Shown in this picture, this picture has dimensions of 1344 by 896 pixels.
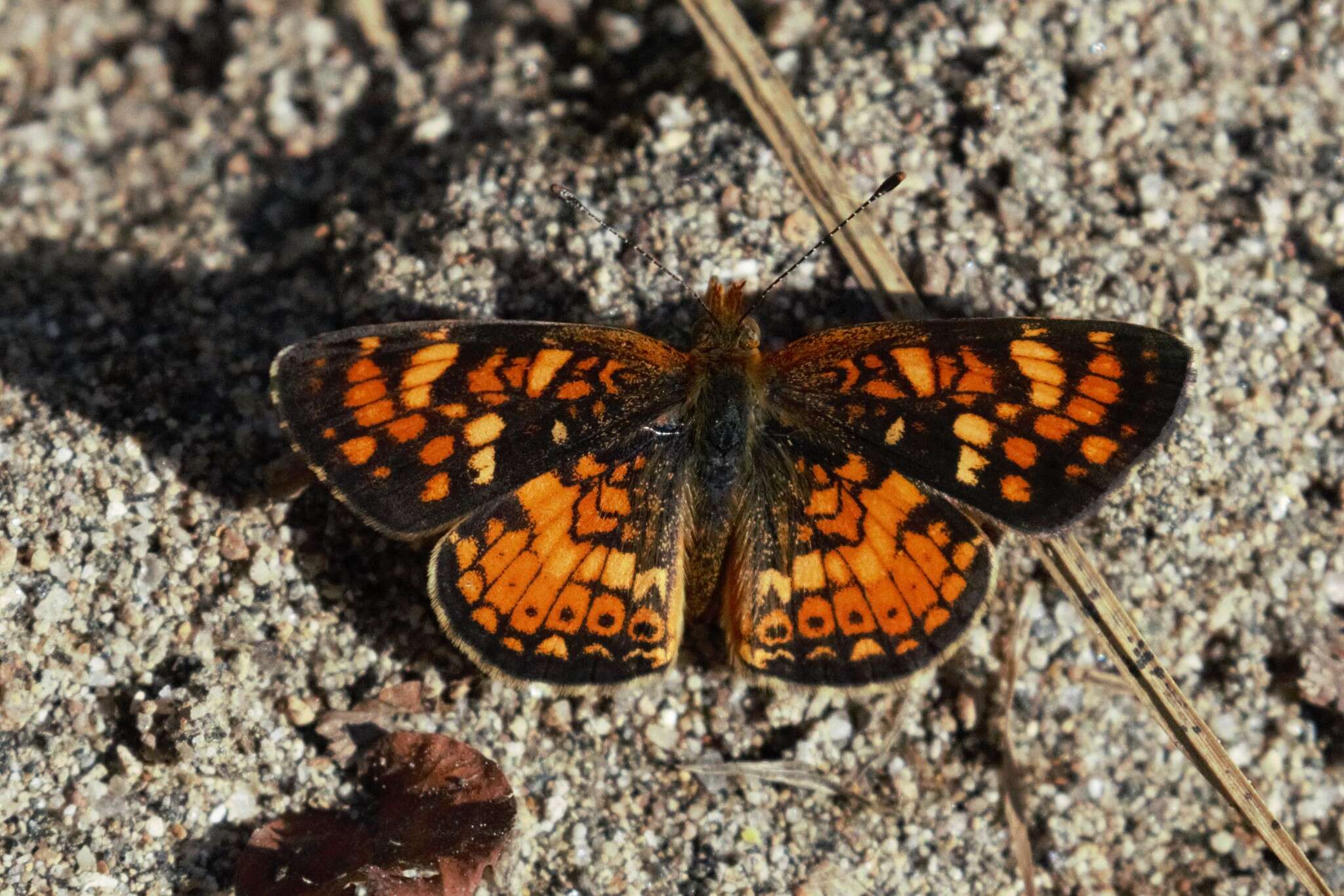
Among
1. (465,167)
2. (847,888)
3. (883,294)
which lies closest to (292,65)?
(465,167)

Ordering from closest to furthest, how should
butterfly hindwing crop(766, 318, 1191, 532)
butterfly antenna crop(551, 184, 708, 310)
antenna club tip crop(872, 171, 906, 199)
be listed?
butterfly hindwing crop(766, 318, 1191, 532)
antenna club tip crop(872, 171, 906, 199)
butterfly antenna crop(551, 184, 708, 310)

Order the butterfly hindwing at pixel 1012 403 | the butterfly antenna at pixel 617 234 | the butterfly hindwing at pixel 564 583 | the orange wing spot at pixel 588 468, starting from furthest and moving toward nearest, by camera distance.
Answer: the butterfly antenna at pixel 617 234 → the orange wing spot at pixel 588 468 → the butterfly hindwing at pixel 564 583 → the butterfly hindwing at pixel 1012 403

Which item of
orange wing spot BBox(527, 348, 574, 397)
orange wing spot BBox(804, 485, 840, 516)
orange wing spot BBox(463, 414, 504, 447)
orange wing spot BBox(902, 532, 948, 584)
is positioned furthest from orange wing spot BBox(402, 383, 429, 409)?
orange wing spot BBox(902, 532, 948, 584)

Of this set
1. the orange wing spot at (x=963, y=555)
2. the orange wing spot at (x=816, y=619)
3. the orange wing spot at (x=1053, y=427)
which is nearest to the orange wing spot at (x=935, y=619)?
the orange wing spot at (x=963, y=555)

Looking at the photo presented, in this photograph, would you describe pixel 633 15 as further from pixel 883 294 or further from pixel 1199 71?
pixel 1199 71

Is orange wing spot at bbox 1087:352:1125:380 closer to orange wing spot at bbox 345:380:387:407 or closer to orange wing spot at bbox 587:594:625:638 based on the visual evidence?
orange wing spot at bbox 587:594:625:638

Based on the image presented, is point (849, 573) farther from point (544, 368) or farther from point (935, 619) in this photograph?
point (544, 368)

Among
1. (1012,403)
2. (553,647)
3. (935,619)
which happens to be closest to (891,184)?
(1012,403)

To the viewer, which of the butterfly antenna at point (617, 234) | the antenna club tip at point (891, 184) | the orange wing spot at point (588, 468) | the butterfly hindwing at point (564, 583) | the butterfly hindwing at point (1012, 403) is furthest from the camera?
the butterfly antenna at point (617, 234)

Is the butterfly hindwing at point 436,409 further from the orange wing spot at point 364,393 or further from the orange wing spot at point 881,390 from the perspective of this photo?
the orange wing spot at point 881,390
